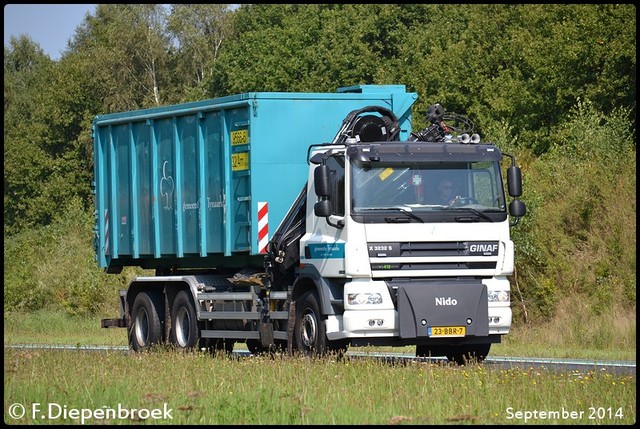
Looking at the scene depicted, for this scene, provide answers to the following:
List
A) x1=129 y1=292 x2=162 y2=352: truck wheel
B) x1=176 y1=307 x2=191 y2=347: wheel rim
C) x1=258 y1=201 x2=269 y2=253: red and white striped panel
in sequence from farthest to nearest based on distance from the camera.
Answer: x1=129 y1=292 x2=162 y2=352: truck wheel → x1=176 y1=307 x2=191 y2=347: wheel rim → x1=258 y1=201 x2=269 y2=253: red and white striped panel

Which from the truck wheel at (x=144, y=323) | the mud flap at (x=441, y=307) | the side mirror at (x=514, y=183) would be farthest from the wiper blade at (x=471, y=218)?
the truck wheel at (x=144, y=323)

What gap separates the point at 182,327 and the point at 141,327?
140cm

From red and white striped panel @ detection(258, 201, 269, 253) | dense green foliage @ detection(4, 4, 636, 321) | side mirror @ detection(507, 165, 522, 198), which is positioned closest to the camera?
side mirror @ detection(507, 165, 522, 198)

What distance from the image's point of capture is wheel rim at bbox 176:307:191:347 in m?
20.6

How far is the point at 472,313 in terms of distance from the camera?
54.6 feet

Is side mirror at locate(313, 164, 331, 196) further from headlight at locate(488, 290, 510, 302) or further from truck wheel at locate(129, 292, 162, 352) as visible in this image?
truck wheel at locate(129, 292, 162, 352)

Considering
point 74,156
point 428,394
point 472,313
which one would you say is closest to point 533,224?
point 472,313

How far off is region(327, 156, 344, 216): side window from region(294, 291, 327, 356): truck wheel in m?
1.30

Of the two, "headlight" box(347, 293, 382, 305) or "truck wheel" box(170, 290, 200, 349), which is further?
"truck wheel" box(170, 290, 200, 349)

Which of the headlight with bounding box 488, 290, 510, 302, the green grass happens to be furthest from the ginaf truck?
the green grass

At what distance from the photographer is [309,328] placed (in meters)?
17.5

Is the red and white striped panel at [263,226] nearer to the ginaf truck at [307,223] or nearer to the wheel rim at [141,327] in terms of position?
the ginaf truck at [307,223]

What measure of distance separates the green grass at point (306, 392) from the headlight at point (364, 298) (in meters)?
0.97

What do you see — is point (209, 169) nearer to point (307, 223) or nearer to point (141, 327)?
point (307, 223)
